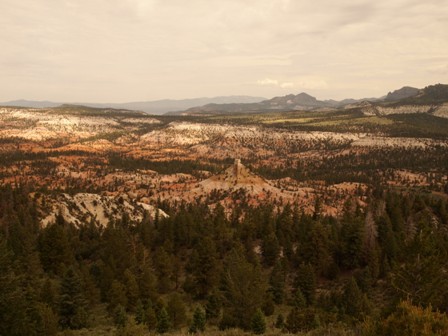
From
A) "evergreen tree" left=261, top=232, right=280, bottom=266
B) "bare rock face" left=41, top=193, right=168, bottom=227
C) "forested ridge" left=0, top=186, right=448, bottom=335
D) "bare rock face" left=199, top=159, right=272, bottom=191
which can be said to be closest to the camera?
"forested ridge" left=0, top=186, right=448, bottom=335

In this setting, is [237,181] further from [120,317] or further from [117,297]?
[120,317]

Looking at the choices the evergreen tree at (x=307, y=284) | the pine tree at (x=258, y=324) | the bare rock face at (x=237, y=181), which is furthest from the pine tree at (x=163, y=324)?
the bare rock face at (x=237, y=181)

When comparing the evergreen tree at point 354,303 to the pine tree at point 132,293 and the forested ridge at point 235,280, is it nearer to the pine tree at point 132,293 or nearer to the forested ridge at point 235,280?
the forested ridge at point 235,280

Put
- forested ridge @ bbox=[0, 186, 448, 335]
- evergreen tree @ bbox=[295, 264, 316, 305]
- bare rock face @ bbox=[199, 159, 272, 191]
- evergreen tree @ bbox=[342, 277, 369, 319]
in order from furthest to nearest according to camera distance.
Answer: bare rock face @ bbox=[199, 159, 272, 191] < evergreen tree @ bbox=[295, 264, 316, 305] < evergreen tree @ bbox=[342, 277, 369, 319] < forested ridge @ bbox=[0, 186, 448, 335]

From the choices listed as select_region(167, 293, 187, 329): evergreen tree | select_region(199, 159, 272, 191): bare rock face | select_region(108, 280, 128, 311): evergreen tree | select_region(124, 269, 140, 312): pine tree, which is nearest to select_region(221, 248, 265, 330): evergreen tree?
select_region(167, 293, 187, 329): evergreen tree

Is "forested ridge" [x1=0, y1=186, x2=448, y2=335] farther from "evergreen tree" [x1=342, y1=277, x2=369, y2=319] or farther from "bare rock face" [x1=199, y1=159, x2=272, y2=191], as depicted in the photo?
"bare rock face" [x1=199, y1=159, x2=272, y2=191]

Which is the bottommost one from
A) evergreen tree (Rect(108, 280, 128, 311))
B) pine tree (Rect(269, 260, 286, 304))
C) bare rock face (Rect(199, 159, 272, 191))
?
bare rock face (Rect(199, 159, 272, 191))

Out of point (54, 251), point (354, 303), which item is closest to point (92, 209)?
point (54, 251)

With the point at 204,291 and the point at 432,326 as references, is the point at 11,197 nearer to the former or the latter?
the point at 204,291
